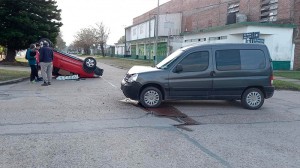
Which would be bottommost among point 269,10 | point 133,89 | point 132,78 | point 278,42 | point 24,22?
point 133,89

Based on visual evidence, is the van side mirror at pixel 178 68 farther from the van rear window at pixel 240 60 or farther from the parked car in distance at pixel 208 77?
the van rear window at pixel 240 60

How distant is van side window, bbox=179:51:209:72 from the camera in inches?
344

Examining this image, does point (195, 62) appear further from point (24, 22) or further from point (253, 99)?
point (24, 22)

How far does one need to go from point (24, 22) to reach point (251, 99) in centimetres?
1946

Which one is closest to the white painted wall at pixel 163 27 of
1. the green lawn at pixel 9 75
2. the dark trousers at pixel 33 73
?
the green lawn at pixel 9 75

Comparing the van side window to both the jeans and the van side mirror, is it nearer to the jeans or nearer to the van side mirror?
the van side mirror

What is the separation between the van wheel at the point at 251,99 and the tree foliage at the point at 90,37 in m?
70.8

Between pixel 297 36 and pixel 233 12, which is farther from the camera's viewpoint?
A: pixel 233 12

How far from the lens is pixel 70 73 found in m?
16.3

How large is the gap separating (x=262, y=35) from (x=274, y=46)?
1.36 m

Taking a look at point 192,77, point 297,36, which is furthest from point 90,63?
point 297,36

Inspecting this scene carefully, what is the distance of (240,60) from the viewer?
8.98 meters

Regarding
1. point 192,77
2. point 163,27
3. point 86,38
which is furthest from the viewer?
point 86,38

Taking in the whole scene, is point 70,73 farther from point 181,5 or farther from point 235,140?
point 181,5
